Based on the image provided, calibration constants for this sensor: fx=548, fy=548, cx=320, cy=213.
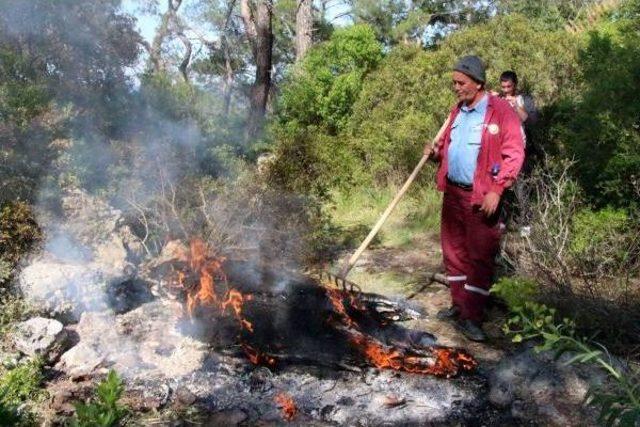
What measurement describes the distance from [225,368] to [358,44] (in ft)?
30.5

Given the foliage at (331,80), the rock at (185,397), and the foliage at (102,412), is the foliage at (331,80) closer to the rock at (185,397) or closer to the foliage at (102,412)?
the rock at (185,397)

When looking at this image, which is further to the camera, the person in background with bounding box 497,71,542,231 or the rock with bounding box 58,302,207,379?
the person in background with bounding box 497,71,542,231

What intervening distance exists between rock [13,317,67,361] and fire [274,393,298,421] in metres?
1.57

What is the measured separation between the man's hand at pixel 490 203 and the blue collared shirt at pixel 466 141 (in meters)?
0.26

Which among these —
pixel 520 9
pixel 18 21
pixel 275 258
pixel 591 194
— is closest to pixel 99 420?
pixel 275 258

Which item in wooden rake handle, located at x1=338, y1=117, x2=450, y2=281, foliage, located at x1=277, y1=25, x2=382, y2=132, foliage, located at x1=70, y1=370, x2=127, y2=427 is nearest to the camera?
foliage, located at x1=70, y1=370, x2=127, y2=427

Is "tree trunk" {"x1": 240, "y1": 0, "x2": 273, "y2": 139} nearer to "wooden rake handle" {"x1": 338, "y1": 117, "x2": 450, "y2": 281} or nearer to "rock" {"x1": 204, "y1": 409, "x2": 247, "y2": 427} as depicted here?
"wooden rake handle" {"x1": 338, "y1": 117, "x2": 450, "y2": 281}

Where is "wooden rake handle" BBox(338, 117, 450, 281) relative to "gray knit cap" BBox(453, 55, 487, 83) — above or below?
below

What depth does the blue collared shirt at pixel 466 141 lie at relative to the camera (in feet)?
13.3

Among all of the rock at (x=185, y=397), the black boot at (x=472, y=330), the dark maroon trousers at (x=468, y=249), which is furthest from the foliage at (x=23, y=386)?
the dark maroon trousers at (x=468, y=249)

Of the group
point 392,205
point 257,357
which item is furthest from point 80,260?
point 392,205

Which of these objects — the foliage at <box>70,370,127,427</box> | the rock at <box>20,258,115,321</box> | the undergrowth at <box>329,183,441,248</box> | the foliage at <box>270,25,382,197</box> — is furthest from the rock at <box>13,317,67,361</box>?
the foliage at <box>270,25,382,197</box>

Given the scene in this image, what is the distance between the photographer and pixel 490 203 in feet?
12.9

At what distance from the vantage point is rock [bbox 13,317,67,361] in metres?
3.55
